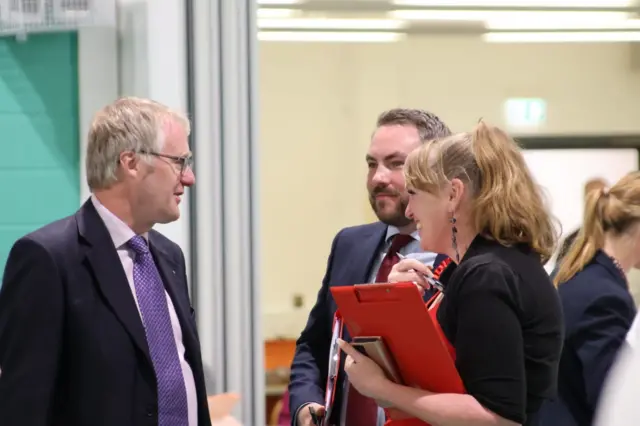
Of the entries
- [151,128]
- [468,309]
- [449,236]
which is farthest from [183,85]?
[468,309]

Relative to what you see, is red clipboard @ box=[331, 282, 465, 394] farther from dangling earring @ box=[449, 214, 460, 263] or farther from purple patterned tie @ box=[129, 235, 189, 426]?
purple patterned tie @ box=[129, 235, 189, 426]

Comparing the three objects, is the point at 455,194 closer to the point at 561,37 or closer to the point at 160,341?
the point at 160,341

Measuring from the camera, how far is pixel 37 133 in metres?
2.85

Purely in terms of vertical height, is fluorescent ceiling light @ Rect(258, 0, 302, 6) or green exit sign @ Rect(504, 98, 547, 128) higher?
fluorescent ceiling light @ Rect(258, 0, 302, 6)

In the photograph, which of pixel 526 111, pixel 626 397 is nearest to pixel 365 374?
pixel 626 397

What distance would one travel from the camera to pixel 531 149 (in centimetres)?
600

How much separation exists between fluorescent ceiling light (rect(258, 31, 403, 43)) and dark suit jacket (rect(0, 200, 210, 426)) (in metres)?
4.09

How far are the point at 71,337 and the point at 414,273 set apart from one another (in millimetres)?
698

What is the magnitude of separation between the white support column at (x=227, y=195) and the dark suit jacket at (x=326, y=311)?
1.67 feet

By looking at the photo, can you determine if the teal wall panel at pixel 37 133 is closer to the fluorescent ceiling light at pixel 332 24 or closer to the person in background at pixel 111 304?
the person in background at pixel 111 304

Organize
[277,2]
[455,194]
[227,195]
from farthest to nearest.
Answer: [277,2] → [227,195] → [455,194]

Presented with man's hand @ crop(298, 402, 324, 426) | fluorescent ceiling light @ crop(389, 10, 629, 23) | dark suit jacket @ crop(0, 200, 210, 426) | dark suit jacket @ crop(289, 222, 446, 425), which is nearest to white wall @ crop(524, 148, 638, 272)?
fluorescent ceiling light @ crop(389, 10, 629, 23)

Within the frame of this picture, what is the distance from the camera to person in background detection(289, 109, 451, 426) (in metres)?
2.19

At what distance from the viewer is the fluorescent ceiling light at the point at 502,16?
19.3ft
